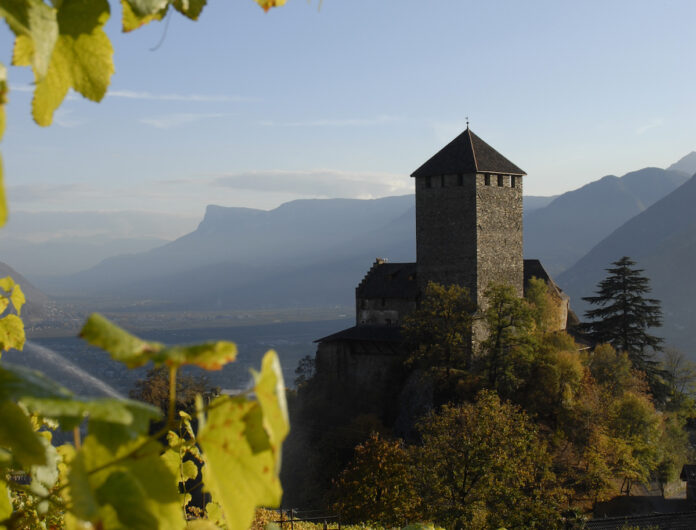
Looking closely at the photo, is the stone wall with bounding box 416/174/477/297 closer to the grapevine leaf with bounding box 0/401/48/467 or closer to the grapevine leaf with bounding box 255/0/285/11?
the grapevine leaf with bounding box 255/0/285/11

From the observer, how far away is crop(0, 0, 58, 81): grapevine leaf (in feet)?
2.87

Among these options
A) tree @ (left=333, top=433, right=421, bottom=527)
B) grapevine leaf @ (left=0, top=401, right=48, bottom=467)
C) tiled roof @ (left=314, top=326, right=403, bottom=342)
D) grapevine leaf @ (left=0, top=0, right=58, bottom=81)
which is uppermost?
grapevine leaf @ (left=0, top=0, right=58, bottom=81)

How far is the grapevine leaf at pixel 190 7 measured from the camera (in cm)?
129

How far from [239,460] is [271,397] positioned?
13 centimetres

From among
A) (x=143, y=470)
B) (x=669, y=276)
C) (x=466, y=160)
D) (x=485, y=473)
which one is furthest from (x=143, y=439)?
(x=669, y=276)

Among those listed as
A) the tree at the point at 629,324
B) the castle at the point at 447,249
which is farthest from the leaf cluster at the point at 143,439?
the tree at the point at 629,324

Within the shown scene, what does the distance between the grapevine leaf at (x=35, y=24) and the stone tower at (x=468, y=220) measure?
31.5 meters

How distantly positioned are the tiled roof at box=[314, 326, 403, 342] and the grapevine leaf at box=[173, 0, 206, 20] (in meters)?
32.0

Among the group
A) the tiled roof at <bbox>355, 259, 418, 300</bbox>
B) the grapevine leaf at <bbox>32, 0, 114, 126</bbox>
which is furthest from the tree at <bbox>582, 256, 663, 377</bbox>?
the grapevine leaf at <bbox>32, 0, 114, 126</bbox>

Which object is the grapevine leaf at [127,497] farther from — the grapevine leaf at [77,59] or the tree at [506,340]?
the tree at [506,340]

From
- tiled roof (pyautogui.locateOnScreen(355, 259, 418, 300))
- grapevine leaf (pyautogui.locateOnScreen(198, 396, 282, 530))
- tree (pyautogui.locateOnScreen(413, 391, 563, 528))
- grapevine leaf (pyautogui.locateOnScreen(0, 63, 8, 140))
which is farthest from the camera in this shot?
tiled roof (pyautogui.locateOnScreen(355, 259, 418, 300))

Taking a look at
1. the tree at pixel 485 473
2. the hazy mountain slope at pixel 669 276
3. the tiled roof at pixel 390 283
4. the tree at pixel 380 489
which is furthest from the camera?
the hazy mountain slope at pixel 669 276

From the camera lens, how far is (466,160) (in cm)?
3297

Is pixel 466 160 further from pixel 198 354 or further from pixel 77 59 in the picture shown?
pixel 198 354
